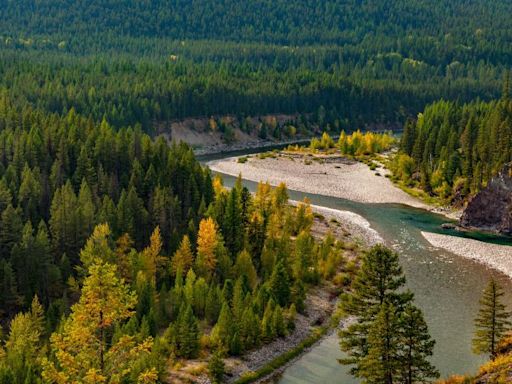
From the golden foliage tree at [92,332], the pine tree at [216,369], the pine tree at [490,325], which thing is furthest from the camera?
the pine tree at [216,369]

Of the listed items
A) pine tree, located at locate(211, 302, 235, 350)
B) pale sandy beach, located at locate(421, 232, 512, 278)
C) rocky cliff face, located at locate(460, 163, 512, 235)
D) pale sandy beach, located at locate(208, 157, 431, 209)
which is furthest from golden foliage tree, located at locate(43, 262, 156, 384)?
pale sandy beach, located at locate(208, 157, 431, 209)

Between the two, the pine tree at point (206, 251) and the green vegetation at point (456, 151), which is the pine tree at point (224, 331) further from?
the green vegetation at point (456, 151)

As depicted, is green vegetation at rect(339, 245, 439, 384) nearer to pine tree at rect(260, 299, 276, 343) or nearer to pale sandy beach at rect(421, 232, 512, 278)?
pine tree at rect(260, 299, 276, 343)

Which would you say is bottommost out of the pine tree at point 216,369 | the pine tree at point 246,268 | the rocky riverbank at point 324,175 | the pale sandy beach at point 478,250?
the rocky riverbank at point 324,175

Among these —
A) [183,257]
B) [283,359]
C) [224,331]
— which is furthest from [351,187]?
[224,331]

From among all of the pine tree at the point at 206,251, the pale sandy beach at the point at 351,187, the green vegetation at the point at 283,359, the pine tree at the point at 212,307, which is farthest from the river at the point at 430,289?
the pine tree at the point at 206,251

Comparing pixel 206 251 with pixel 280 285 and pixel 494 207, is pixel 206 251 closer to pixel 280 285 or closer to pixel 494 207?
pixel 280 285
